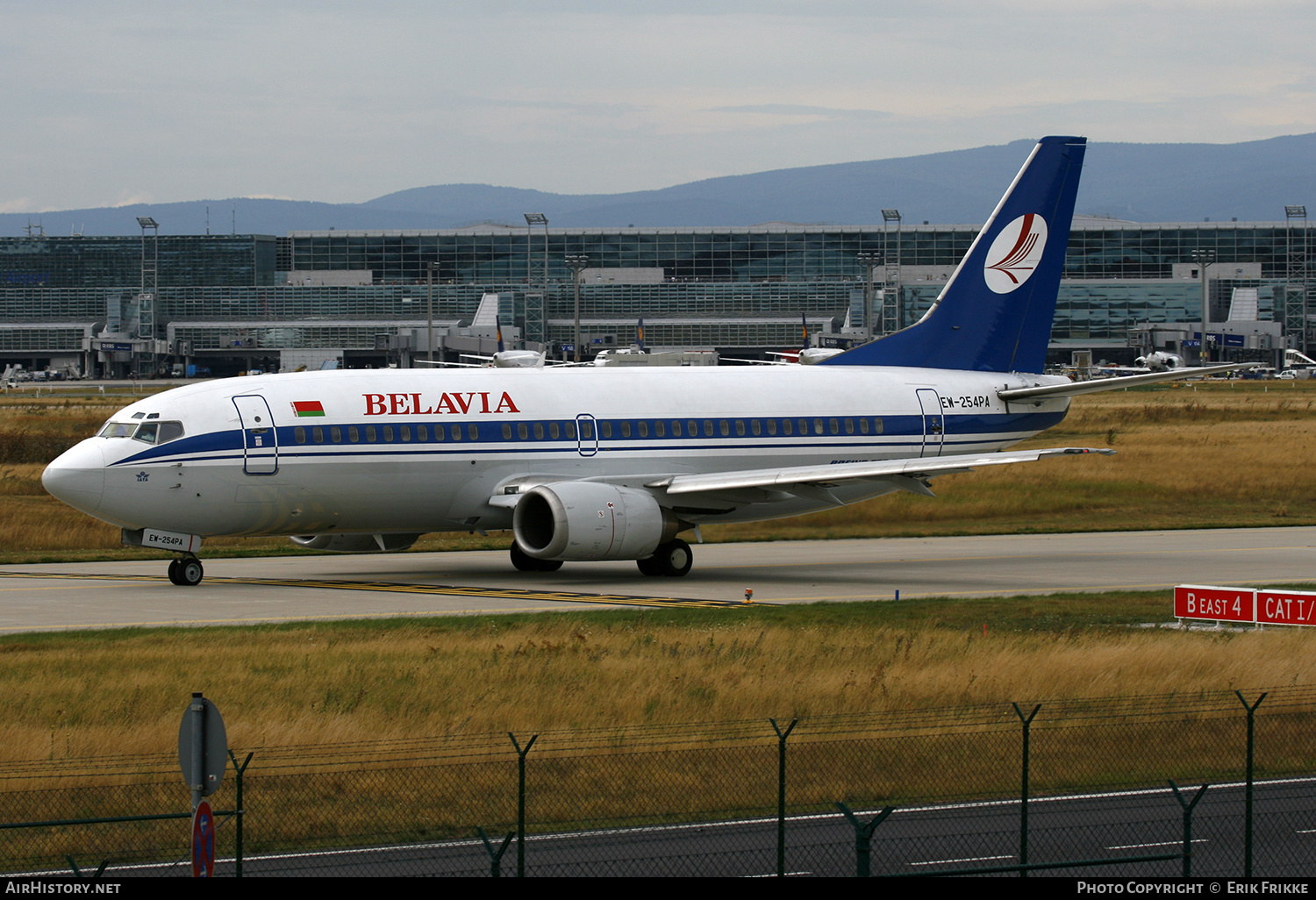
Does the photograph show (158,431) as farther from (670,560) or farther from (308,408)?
(670,560)

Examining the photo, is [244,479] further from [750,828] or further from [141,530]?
[750,828]

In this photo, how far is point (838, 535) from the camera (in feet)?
159

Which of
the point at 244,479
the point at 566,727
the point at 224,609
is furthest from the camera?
the point at 244,479

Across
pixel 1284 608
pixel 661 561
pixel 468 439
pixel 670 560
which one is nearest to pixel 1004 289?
pixel 670 560

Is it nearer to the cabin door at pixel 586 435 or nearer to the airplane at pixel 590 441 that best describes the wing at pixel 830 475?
the airplane at pixel 590 441

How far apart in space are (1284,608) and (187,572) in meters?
22.8

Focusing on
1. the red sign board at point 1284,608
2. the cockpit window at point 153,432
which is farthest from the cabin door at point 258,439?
the red sign board at point 1284,608

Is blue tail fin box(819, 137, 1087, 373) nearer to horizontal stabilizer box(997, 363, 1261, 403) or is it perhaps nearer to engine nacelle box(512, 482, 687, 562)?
horizontal stabilizer box(997, 363, 1261, 403)

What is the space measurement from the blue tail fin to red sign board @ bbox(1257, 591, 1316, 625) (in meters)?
16.8

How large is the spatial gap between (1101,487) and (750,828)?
138 feet

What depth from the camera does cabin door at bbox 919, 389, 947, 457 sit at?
4222cm

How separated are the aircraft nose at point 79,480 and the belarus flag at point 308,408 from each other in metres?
4.18

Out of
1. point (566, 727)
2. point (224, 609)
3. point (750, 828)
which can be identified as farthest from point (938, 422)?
point (750, 828)

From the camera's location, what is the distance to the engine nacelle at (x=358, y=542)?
127ft
